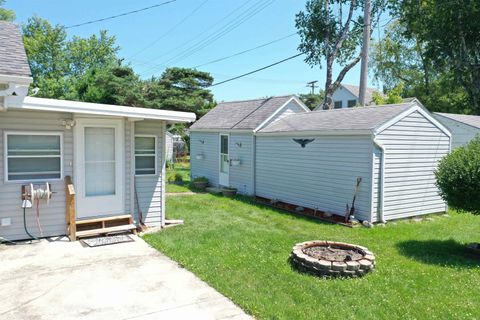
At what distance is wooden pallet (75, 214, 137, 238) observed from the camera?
270 inches

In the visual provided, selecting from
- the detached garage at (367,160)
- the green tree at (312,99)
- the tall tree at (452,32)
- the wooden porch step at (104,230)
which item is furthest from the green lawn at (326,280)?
the green tree at (312,99)

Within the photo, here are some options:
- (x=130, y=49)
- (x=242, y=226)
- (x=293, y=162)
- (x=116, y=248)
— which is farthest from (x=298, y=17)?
(x=130, y=49)

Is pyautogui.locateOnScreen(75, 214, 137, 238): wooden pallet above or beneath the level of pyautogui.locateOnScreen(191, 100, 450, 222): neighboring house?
beneath

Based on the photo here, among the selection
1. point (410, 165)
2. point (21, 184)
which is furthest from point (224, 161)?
point (21, 184)

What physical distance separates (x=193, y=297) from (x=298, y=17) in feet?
65.8

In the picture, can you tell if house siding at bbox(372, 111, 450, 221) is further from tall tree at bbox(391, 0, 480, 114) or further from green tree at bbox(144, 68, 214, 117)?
green tree at bbox(144, 68, 214, 117)

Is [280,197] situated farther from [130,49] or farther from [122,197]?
[130,49]

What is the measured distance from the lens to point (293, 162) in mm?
10680

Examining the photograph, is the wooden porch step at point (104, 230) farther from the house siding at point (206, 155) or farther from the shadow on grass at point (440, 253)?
the house siding at point (206, 155)

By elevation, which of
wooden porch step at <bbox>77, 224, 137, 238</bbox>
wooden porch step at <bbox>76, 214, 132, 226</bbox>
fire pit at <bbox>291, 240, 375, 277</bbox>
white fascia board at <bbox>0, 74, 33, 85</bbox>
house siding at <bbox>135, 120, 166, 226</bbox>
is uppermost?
white fascia board at <bbox>0, 74, 33, 85</bbox>

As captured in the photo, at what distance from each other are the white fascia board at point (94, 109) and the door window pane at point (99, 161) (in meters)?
0.58

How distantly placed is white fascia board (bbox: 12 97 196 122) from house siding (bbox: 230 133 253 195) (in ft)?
17.5

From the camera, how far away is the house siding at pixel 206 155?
14.8 metres

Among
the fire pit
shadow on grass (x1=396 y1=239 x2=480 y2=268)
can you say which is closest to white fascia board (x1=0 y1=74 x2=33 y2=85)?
the fire pit
